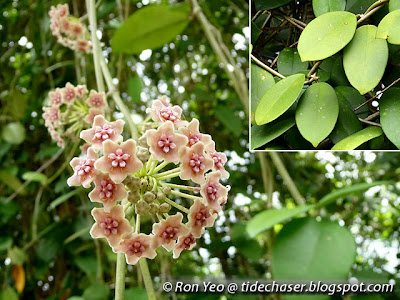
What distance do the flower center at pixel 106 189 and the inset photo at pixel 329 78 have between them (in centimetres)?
30

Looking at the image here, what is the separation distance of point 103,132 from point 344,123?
0.38 metres

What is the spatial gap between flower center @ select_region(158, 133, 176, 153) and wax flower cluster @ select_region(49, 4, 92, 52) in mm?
734

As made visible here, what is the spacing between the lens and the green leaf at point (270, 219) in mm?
625

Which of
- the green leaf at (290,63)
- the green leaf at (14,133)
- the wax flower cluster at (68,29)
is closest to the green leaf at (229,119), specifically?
the wax flower cluster at (68,29)

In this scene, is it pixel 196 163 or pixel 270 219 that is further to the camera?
pixel 270 219

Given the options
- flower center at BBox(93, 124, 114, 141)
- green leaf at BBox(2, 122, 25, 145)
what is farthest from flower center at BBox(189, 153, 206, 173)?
green leaf at BBox(2, 122, 25, 145)

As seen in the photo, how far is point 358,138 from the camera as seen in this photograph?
695 millimetres

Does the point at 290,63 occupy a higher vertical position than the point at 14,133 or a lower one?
higher

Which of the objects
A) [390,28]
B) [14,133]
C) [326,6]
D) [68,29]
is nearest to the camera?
[390,28]

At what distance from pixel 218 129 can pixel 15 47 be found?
0.80 meters

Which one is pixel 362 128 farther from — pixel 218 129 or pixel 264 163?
pixel 218 129

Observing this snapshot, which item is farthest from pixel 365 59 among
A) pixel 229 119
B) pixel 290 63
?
pixel 229 119

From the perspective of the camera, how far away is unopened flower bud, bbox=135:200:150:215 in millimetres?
520

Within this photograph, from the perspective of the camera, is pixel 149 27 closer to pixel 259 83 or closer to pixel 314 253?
pixel 259 83
